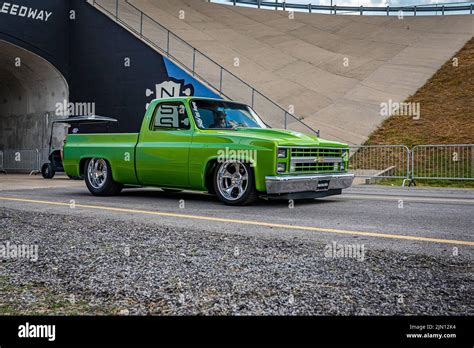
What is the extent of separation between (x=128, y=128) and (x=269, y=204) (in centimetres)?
1549

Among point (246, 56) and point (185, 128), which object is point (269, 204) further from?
point (246, 56)

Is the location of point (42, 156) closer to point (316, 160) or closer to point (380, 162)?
point (380, 162)

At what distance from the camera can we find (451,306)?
123 inches

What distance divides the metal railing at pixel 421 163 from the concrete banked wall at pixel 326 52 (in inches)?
127

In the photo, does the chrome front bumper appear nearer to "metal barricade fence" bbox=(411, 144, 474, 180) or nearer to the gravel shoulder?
the gravel shoulder

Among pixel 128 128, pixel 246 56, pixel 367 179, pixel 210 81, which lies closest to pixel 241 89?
pixel 210 81

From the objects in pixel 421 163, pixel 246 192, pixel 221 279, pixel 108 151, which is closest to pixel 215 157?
pixel 246 192

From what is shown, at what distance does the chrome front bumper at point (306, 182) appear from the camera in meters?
→ 8.12

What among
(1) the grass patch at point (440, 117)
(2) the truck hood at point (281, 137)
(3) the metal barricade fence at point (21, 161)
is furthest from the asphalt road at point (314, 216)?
(3) the metal barricade fence at point (21, 161)

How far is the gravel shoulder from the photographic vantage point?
3.18 metres

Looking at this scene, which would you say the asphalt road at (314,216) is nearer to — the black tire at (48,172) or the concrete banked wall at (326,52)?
the black tire at (48,172)

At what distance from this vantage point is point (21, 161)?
27016 mm

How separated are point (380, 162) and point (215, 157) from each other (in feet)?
32.3

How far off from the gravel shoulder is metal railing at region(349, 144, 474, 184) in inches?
436
